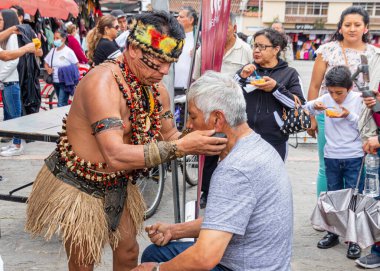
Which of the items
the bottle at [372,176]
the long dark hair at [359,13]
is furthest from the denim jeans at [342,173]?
the long dark hair at [359,13]

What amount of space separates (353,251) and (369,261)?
0.21 meters

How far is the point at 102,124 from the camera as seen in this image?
2.41m

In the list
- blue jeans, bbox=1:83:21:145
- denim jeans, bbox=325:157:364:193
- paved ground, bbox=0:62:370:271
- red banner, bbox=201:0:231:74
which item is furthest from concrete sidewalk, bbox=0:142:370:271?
red banner, bbox=201:0:231:74

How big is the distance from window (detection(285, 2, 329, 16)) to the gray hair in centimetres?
6468

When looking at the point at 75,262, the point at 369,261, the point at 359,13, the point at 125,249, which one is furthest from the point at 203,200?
the point at 75,262

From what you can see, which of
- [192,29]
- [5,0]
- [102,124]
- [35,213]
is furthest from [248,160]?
[5,0]

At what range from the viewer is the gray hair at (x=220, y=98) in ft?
7.16

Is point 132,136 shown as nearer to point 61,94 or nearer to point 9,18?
point 9,18

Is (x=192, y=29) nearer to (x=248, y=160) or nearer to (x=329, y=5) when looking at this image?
(x=248, y=160)

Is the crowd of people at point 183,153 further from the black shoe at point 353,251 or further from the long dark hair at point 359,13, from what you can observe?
Answer: the long dark hair at point 359,13

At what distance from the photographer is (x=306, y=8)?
6475 centimetres

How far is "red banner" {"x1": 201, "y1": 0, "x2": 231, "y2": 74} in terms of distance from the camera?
2627 millimetres

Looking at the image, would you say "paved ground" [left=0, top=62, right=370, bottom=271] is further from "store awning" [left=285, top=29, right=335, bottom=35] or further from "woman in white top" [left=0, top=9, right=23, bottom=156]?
"store awning" [left=285, top=29, right=335, bottom=35]

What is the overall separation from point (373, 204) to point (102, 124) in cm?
219
